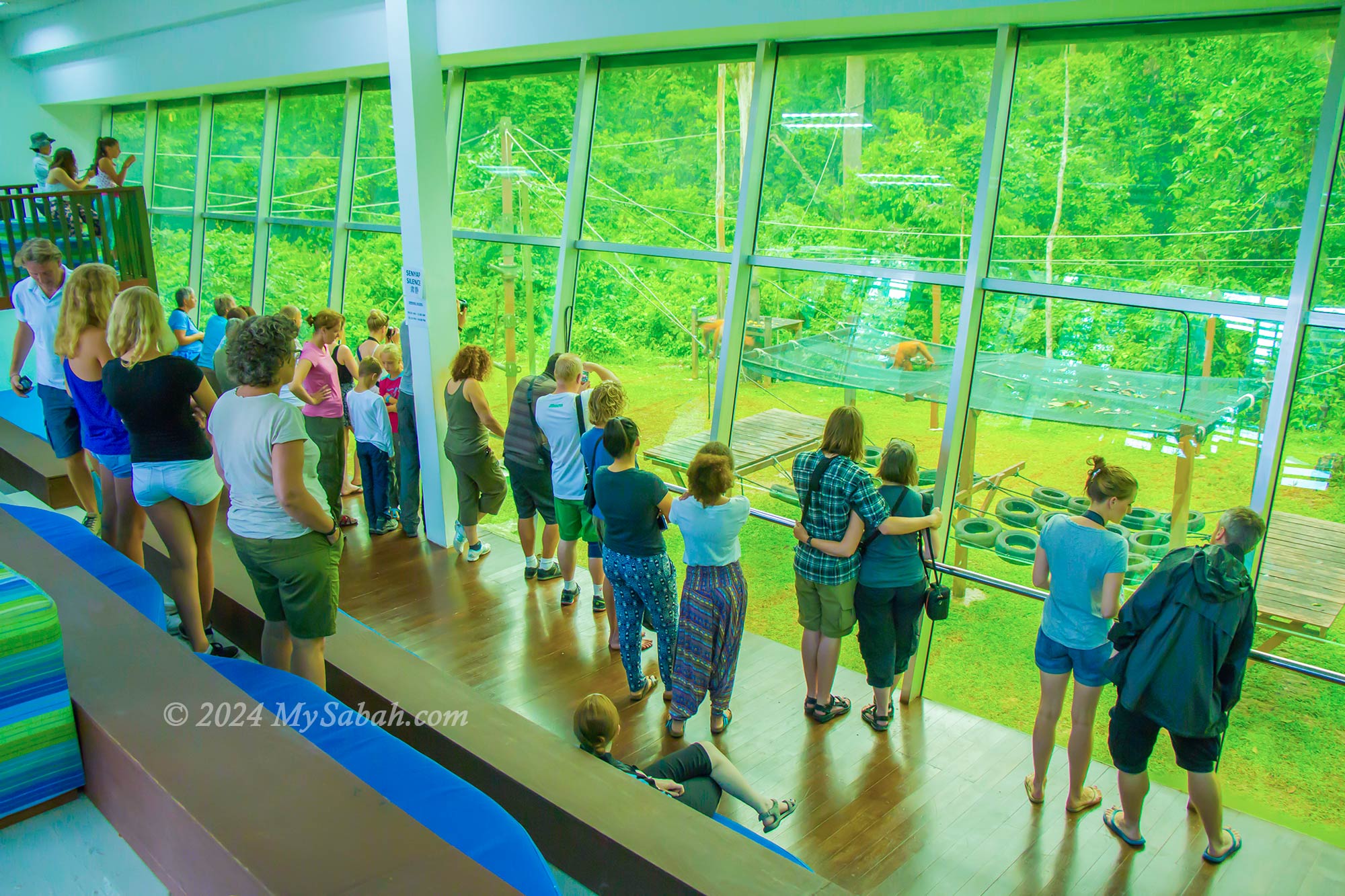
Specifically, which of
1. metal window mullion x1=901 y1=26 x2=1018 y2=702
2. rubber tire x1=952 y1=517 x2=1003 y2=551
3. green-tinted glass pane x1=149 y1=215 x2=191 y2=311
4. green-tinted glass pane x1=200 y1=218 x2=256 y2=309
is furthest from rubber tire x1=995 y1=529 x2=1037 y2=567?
green-tinted glass pane x1=149 y1=215 x2=191 y2=311

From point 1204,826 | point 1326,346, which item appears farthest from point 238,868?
point 1326,346

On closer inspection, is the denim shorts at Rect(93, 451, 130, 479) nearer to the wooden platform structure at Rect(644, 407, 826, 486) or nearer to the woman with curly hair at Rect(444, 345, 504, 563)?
the woman with curly hair at Rect(444, 345, 504, 563)

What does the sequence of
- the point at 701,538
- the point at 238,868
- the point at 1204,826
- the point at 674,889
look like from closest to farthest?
the point at 238,868, the point at 674,889, the point at 1204,826, the point at 701,538

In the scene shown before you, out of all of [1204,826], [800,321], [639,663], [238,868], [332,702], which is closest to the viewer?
[238,868]

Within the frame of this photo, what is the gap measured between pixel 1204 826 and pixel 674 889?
105 inches

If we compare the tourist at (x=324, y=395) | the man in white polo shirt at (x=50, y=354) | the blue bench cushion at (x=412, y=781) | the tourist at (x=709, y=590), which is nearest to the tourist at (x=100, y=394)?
the man in white polo shirt at (x=50, y=354)

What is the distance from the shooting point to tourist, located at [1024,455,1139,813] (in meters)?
3.46

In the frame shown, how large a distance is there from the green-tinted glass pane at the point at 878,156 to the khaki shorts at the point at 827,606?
6.22 ft

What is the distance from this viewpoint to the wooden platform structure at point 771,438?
5.46 meters

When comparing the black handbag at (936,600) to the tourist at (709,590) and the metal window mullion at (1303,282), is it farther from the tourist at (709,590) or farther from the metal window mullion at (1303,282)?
the metal window mullion at (1303,282)

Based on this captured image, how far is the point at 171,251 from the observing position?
11125 millimetres

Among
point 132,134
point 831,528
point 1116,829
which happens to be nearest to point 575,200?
point 831,528

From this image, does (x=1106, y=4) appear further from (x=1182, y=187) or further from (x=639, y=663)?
(x=639, y=663)

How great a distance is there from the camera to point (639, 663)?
14.9 ft
